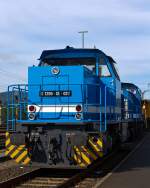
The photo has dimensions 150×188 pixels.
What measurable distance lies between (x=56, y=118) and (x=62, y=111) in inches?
9.5

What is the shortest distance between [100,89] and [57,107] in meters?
1.23

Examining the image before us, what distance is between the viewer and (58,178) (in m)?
11.0

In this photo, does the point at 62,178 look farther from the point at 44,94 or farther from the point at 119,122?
the point at 119,122

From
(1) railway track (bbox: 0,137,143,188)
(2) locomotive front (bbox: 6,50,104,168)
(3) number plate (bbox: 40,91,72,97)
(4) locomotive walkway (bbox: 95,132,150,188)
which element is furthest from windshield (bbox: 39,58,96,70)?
(4) locomotive walkway (bbox: 95,132,150,188)

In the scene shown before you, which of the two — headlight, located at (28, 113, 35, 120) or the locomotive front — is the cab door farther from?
headlight, located at (28, 113, 35, 120)

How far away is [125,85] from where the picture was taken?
25.5m

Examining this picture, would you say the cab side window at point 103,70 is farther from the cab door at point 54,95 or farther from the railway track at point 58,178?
the railway track at point 58,178

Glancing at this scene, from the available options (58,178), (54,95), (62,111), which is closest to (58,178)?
(58,178)

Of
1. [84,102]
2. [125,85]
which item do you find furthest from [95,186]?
[125,85]

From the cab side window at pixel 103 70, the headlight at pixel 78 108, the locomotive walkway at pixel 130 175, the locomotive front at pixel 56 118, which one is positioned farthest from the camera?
the cab side window at pixel 103 70

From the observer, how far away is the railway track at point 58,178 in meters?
9.62

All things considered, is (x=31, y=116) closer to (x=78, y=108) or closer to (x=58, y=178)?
(x=78, y=108)

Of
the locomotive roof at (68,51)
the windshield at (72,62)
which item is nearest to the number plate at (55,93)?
the windshield at (72,62)

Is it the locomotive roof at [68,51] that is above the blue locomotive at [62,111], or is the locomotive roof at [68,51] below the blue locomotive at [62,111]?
above
